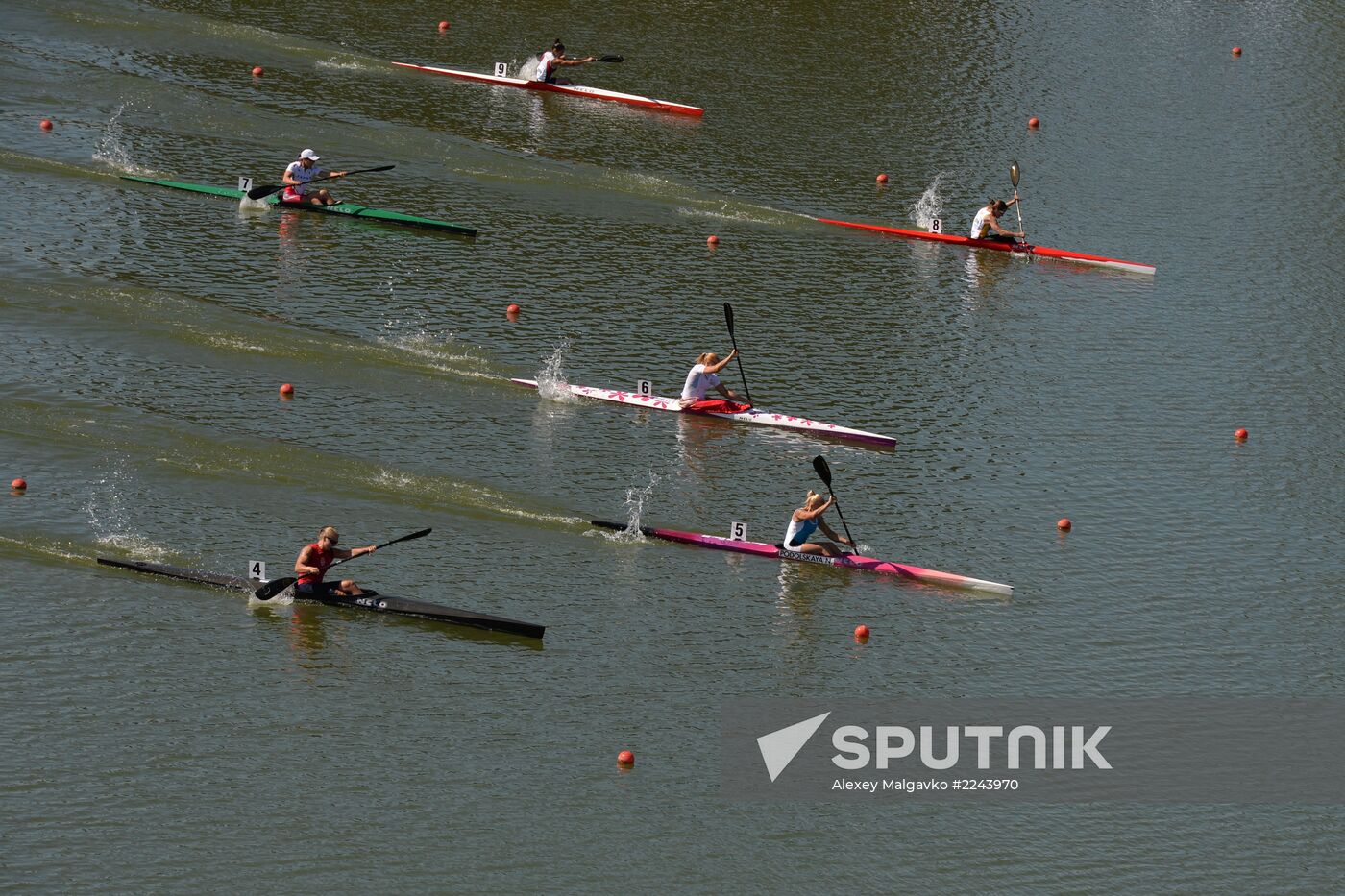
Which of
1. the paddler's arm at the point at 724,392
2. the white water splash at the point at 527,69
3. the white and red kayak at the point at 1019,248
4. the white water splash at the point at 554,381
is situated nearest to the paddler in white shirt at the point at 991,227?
the white and red kayak at the point at 1019,248

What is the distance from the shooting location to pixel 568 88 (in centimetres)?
4103

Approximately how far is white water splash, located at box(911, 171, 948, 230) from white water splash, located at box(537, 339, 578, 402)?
10475 mm

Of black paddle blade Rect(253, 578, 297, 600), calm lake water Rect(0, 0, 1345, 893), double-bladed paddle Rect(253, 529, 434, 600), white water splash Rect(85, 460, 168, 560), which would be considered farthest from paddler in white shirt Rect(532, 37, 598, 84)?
black paddle blade Rect(253, 578, 297, 600)

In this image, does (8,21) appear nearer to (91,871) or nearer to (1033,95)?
(1033,95)

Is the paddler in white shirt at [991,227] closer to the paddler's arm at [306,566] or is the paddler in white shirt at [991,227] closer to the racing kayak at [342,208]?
the racing kayak at [342,208]

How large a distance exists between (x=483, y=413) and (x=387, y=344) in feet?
9.16

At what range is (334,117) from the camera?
125 feet

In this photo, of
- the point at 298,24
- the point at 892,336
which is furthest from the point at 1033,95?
the point at 298,24

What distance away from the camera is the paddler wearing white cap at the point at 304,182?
33.6m

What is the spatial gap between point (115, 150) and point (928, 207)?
17.0 m

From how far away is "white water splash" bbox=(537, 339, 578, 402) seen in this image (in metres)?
27.5

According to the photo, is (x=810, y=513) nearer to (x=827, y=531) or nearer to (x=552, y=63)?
(x=827, y=531)

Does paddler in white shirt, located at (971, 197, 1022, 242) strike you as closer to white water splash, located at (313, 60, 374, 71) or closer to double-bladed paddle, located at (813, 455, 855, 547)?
double-bladed paddle, located at (813, 455, 855, 547)

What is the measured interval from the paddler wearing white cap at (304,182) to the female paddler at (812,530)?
14480 millimetres
